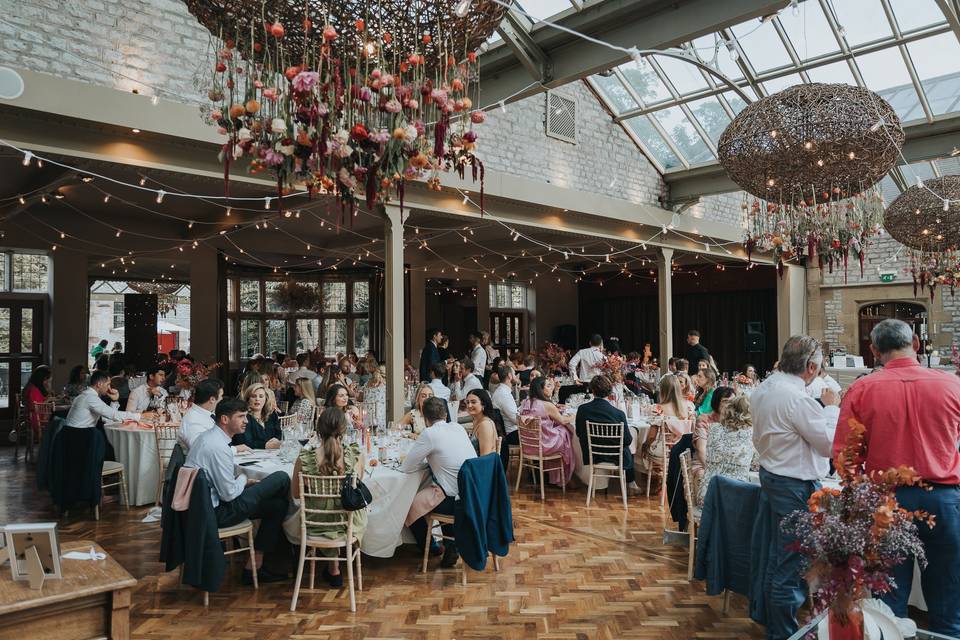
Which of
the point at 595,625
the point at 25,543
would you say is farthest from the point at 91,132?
the point at 595,625

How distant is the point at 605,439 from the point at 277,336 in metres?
10.7

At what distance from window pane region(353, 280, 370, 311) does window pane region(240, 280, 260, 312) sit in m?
2.25

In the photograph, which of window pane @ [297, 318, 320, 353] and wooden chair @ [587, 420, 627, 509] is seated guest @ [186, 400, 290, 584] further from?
window pane @ [297, 318, 320, 353]

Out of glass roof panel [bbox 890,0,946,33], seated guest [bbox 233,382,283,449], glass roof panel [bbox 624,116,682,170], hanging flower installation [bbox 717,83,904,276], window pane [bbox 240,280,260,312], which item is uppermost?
glass roof panel [bbox 890,0,946,33]

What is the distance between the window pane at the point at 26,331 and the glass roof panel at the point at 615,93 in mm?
11046

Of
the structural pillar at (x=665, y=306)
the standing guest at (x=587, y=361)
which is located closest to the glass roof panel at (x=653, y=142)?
the structural pillar at (x=665, y=306)

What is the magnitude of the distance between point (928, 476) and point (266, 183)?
666cm

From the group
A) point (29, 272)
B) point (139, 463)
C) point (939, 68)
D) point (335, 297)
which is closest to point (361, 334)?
point (335, 297)

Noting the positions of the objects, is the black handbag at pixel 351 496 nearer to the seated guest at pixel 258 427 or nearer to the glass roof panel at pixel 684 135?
the seated guest at pixel 258 427

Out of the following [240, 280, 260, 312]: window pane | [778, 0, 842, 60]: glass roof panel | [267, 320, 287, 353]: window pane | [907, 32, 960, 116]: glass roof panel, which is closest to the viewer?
[778, 0, 842, 60]: glass roof panel

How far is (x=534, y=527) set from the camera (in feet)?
19.0

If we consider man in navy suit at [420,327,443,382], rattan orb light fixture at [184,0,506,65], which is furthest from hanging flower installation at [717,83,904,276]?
man in navy suit at [420,327,443,382]

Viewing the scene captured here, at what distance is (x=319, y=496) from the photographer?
414 cm

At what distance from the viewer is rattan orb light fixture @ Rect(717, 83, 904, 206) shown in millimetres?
4852
